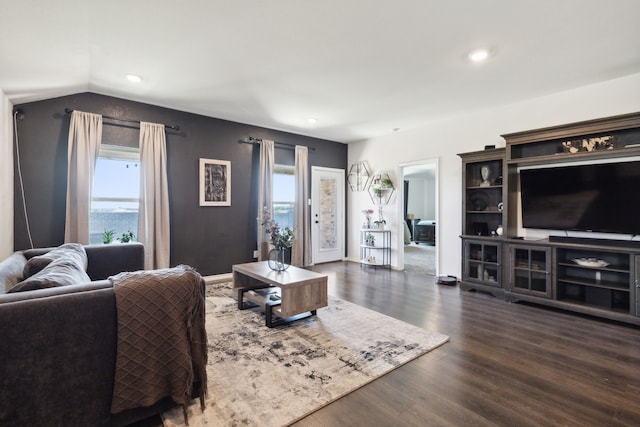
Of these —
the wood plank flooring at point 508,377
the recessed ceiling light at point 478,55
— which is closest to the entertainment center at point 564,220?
the wood plank flooring at point 508,377

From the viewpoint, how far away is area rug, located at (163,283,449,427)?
1.78 metres

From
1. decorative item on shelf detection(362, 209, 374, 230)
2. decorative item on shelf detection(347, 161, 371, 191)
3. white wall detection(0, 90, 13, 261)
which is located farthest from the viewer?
decorative item on shelf detection(347, 161, 371, 191)

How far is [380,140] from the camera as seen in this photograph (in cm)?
605

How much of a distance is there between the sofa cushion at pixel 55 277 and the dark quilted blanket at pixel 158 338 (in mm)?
308

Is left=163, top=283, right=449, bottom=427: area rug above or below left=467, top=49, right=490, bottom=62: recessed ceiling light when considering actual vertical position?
below

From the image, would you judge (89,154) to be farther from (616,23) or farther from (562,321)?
(562,321)

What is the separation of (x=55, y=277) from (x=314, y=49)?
8.30ft

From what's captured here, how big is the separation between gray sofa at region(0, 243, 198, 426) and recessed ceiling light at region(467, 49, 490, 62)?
3.34m

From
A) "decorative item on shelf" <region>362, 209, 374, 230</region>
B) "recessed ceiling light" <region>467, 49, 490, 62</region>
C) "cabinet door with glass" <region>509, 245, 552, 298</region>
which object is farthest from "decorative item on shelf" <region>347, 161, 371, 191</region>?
"recessed ceiling light" <region>467, 49, 490, 62</region>

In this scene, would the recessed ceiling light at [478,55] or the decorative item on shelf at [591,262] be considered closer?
the recessed ceiling light at [478,55]

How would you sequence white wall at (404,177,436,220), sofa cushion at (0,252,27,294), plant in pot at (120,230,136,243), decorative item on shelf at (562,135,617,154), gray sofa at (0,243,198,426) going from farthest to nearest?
white wall at (404,177,436,220) < plant in pot at (120,230,136,243) < decorative item on shelf at (562,135,617,154) < sofa cushion at (0,252,27,294) < gray sofa at (0,243,198,426)

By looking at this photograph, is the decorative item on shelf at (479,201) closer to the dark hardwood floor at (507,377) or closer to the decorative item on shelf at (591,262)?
the decorative item on shelf at (591,262)

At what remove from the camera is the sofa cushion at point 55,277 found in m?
1.51

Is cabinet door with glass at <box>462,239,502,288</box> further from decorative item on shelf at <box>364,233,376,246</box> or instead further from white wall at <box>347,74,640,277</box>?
decorative item on shelf at <box>364,233,376,246</box>
